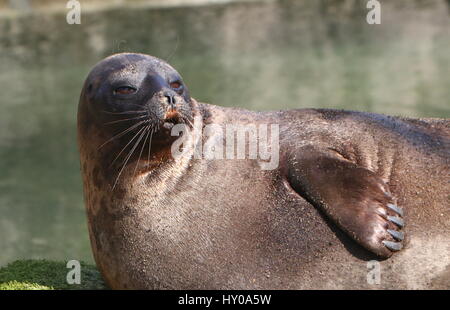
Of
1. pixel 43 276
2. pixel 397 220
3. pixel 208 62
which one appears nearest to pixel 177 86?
pixel 397 220

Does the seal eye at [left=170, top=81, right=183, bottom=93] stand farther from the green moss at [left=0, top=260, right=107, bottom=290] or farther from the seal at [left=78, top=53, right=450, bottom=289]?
the green moss at [left=0, top=260, right=107, bottom=290]

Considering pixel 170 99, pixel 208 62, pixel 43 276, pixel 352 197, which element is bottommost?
pixel 43 276

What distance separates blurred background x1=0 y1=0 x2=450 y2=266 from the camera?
12.4 meters

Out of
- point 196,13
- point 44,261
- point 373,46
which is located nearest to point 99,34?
point 196,13

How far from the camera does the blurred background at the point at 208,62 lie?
12430 millimetres

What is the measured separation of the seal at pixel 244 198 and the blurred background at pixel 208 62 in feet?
16.5

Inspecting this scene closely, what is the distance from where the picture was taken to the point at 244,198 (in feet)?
15.2

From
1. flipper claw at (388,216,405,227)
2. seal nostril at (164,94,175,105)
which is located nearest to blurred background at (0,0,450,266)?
seal nostril at (164,94,175,105)

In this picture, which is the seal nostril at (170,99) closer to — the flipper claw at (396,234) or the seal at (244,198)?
the seal at (244,198)

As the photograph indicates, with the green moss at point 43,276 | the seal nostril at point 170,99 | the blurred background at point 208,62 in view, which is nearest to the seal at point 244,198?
the seal nostril at point 170,99

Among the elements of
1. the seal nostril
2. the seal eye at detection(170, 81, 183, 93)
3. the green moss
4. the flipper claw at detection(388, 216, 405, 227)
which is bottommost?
the green moss

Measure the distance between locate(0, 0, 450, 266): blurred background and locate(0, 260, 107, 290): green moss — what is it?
3527 mm

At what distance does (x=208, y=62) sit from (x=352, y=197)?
1559 cm

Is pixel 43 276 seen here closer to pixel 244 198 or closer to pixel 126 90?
pixel 126 90
